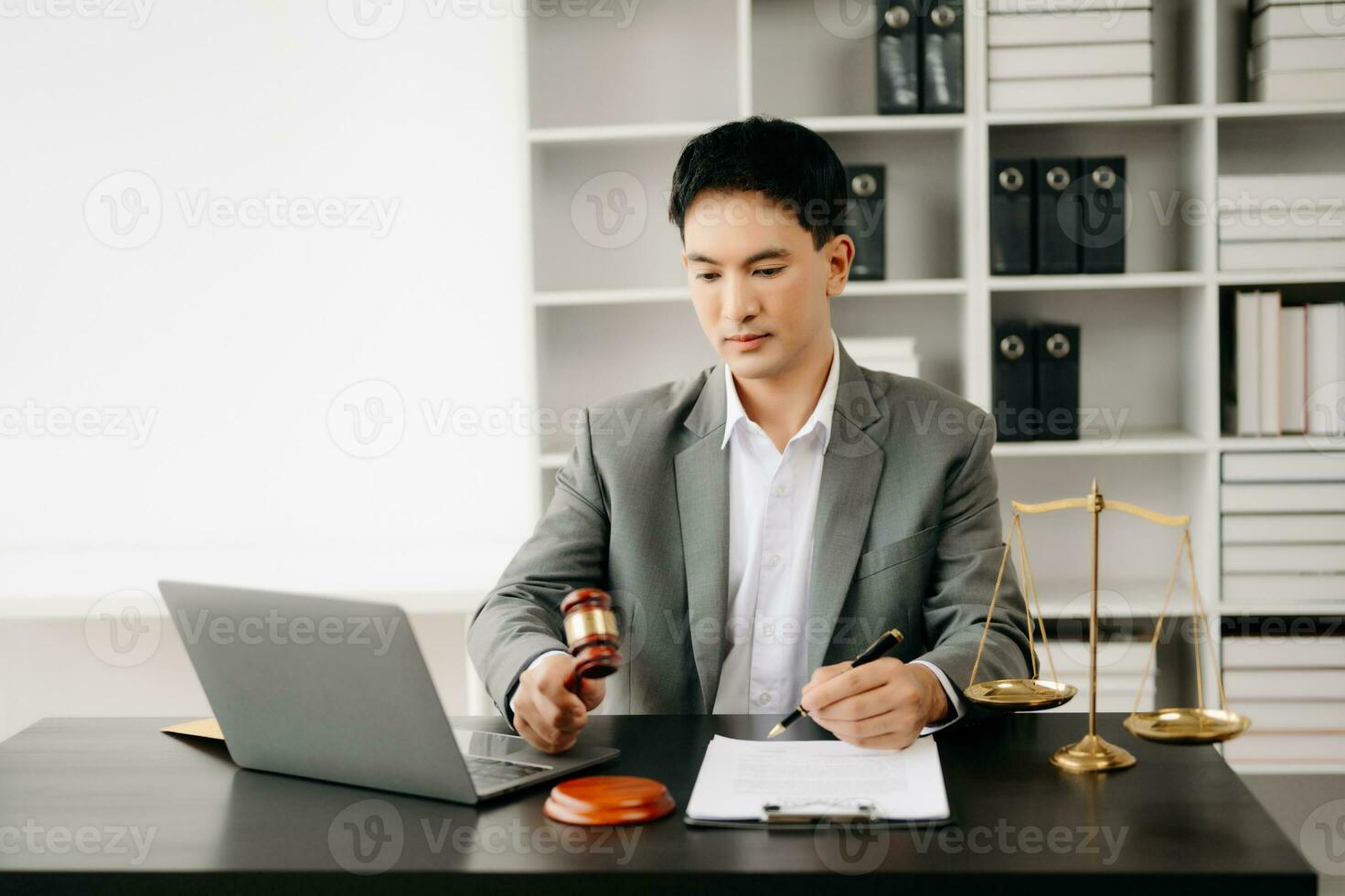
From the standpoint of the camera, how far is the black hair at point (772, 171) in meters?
1.75

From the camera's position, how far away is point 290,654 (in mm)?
1186

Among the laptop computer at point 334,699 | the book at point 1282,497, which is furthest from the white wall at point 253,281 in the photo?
the laptop computer at point 334,699

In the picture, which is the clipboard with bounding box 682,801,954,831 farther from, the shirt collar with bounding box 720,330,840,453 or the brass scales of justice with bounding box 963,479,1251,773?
the shirt collar with bounding box 720,330,840,453

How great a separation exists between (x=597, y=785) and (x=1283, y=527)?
212cm

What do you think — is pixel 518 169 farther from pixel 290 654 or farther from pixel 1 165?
pixel 290 654

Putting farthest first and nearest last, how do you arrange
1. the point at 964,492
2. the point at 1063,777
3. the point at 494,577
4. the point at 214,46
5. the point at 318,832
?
the point at 214,46 < the point at 494,577 < the point at 964,492 < the point at 1063,777 < the point at 318,832

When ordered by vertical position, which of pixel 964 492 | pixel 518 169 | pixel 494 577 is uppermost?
pixel 518 169

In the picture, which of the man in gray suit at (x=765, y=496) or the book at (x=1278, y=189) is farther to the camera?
the book at (x=1278, y=189)

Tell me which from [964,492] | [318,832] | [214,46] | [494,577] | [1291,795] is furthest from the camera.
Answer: [214,46]

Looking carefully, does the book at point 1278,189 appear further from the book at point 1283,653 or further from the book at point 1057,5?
the book at point 1283,653

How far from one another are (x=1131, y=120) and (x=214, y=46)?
2.20 metres

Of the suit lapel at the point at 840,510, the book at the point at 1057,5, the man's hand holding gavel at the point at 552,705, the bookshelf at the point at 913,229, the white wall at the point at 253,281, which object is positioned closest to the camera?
the man's hand holding gavel at the point at 552,705

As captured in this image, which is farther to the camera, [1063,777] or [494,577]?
[494,577]

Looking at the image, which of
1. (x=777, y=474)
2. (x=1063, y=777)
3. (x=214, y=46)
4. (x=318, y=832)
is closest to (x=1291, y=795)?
(x=777, y=474)
